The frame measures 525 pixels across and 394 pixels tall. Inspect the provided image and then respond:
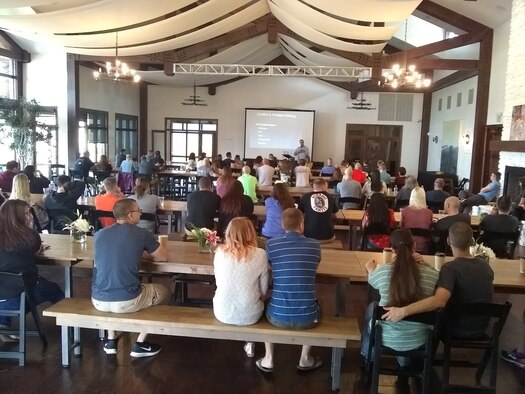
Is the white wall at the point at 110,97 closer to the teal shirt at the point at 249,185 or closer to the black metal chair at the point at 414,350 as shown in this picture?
the teal shirt at the point at 249,185

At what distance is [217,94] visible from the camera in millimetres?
17562

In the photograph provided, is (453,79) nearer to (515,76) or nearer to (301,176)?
(515,76)

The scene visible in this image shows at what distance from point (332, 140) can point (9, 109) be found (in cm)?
1039

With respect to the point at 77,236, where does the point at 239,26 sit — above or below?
above

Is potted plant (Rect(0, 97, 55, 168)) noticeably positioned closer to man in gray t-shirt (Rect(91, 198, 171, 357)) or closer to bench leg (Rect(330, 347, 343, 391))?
man in gray t-shirt (Rect(91, 198, 171, 357))

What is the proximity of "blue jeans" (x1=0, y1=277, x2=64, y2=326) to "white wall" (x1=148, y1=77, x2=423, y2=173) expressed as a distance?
14189 millimetres

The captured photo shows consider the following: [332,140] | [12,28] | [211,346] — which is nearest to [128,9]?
[12,28]

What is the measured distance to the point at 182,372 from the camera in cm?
330

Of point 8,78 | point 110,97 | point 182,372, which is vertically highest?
point 8,78

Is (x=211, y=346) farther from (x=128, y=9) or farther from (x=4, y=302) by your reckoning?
(x=128, y=9)

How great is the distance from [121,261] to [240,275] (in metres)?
0.82

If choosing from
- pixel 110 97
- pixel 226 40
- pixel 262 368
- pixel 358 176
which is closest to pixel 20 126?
pixel 110 97

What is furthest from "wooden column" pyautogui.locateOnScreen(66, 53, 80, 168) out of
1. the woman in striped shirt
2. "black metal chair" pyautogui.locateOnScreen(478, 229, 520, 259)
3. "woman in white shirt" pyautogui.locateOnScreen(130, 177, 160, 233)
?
the woman in striped shirt

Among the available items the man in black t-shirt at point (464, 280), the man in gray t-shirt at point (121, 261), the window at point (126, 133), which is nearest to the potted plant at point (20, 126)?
the window at point (126, 133)
